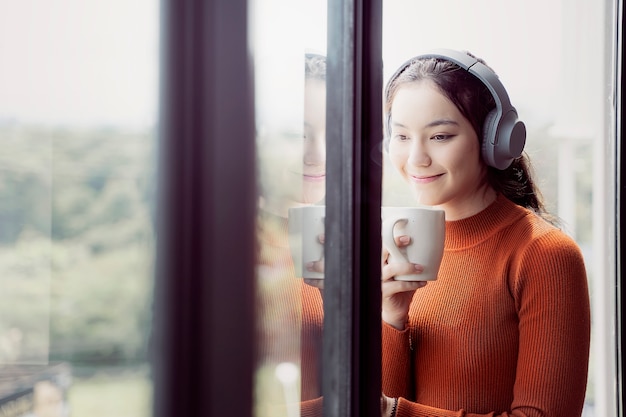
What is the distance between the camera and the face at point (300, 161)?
47 cm

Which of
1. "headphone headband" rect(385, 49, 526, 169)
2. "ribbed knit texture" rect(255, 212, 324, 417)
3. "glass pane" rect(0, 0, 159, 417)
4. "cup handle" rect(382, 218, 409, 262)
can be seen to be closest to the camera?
"glass pane" rect(0, 0, 159, 417)

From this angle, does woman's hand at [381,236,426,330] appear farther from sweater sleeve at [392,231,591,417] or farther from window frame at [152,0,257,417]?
window frame at [152,0,257,417]

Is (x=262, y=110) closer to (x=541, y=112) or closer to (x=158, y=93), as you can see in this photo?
(x=158, y=93)

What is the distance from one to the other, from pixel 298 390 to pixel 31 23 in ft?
1.02

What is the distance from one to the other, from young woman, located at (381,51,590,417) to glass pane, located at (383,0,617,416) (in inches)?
2.0

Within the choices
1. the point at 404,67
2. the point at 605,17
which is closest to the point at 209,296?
the point at 404,67

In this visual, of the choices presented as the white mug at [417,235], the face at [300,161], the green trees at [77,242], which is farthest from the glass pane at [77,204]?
the white mug at [417,235]

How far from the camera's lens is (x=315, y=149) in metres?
0.54

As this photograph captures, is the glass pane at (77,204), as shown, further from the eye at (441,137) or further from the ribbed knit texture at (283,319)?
the eye at (441,137)

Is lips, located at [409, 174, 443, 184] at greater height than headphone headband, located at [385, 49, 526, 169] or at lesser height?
lesser

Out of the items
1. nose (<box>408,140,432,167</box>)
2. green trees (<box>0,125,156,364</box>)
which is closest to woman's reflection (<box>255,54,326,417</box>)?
green trees (<box>0,125,156,364</box>)

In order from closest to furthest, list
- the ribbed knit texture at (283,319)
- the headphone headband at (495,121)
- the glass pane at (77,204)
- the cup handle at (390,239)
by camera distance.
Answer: the glass pane at (77,204)
the ribbed knit texture at (283,319)
the cup handle at (390,239)
the headphone headband at (495,121)

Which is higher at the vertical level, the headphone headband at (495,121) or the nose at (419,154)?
the headphone headband at (495,121)

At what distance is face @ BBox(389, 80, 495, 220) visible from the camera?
0.72m
